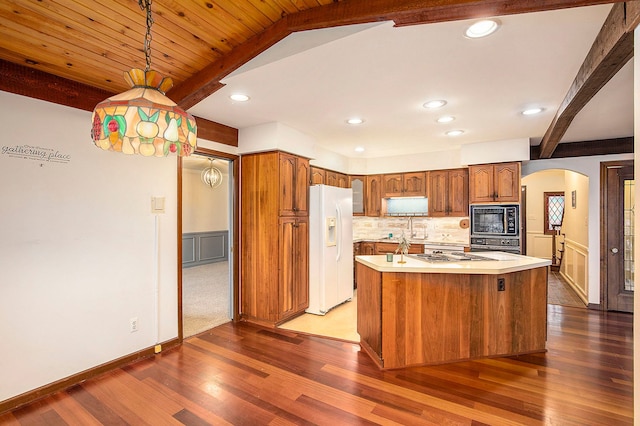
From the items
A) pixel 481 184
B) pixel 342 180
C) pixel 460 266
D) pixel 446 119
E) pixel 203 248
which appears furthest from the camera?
pixel 203 248

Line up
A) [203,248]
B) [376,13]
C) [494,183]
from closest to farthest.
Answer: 1. [376,13]
2. [494,183]
3. [203,248]

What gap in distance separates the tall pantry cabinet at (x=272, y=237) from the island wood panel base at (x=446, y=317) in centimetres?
133

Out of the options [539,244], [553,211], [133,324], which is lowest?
[133,324]

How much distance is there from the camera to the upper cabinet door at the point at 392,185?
5.72 m

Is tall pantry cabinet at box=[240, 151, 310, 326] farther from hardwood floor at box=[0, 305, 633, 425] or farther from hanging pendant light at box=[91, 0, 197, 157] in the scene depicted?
hanging pendant light at box=[91, 0, 197, 157]

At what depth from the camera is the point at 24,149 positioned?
90.6 inches

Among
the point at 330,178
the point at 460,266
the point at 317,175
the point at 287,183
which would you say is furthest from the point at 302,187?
the point at 460,266

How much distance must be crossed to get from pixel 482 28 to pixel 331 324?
3.34 metres

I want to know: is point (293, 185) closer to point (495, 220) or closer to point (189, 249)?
point (495, 220)

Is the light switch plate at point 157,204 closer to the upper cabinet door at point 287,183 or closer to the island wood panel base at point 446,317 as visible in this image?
→ the upper cabinet door at point 287,183

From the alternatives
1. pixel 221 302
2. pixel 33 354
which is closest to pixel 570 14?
pixel 33 354

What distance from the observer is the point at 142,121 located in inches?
47.1

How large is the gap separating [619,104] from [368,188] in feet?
11.9

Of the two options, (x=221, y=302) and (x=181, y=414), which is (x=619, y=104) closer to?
(x=181, y=414)
